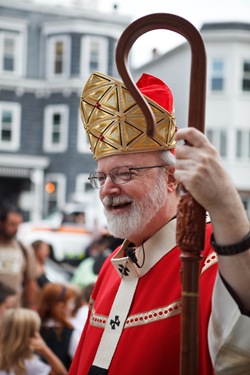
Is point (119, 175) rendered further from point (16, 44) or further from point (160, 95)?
point (16, 44)

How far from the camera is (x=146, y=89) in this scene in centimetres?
290

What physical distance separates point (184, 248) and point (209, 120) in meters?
28.5

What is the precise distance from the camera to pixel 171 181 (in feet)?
9.41

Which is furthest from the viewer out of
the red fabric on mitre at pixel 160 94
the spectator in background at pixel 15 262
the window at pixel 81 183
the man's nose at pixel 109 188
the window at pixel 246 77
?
the window at pixel 246 77

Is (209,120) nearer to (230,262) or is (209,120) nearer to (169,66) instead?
(169,66)

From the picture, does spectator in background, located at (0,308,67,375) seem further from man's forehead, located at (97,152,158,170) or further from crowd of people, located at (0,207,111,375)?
man's forehead, located at (97,152,158,170)

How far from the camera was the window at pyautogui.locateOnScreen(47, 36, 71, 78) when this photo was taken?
97.4 feet

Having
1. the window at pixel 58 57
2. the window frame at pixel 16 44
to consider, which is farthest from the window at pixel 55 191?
the window frame at pixel 16 44

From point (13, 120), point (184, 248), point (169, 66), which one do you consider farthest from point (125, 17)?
point (184, 248)

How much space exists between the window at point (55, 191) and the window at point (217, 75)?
706 centimetres

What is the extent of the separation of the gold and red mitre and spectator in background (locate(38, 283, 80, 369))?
110 inches

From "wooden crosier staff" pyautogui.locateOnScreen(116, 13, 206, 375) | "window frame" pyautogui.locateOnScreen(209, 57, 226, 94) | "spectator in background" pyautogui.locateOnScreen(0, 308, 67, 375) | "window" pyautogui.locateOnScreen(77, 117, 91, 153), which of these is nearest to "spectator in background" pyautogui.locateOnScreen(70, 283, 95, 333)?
"spectator in background" pyautogui.locateOnScreen(0, 308, 67, 375)

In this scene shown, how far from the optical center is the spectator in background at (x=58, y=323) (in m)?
5.39

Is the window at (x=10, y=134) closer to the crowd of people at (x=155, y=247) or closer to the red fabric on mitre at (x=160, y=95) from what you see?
the crowd of people at (x=155, y=247)
